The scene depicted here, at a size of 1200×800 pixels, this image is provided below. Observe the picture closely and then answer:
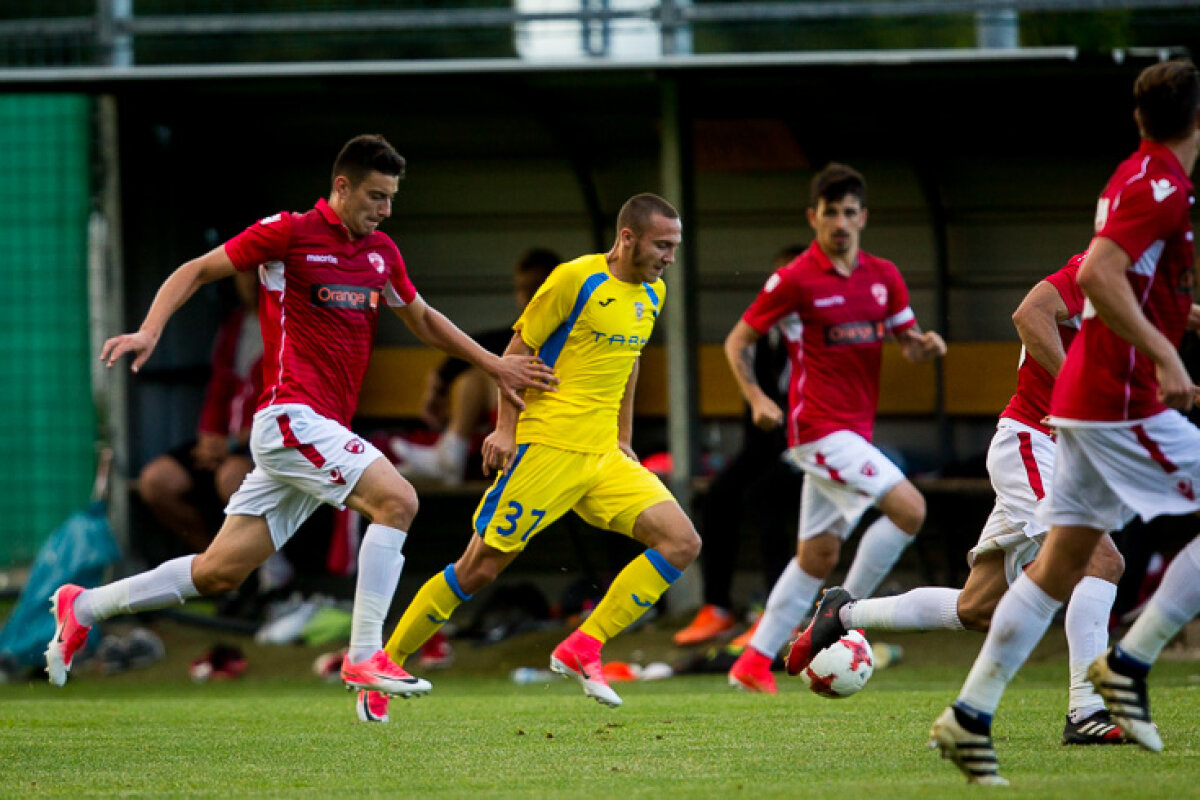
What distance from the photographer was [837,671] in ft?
20.2

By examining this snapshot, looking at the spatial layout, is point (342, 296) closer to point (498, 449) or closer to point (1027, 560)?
point (498, 449)

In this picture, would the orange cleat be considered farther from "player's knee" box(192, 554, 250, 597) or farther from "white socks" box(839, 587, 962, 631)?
"player's knee" box(192, 554, 250, 597)

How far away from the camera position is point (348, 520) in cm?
1129

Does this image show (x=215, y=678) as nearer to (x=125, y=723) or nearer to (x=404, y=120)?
(x=125, y=723)

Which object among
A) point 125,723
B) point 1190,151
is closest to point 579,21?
point 125,723

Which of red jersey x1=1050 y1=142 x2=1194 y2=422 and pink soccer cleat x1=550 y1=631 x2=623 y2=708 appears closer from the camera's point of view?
red jersey x1=1050 y1=142 x2=1194 y2=422

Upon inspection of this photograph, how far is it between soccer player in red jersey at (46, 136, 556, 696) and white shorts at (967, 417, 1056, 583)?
6.12 feet

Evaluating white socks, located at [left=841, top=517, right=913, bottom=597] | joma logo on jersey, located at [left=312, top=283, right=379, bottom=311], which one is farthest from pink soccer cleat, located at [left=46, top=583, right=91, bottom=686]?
white socks, located at [left=841, top=517, right=913, bottom=597]

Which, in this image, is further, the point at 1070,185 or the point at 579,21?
the point at 1070,185

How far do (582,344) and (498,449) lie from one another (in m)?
0.63

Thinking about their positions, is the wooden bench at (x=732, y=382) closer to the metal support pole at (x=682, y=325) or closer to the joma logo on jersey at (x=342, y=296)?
the metal support pole at (x=682, y=325)

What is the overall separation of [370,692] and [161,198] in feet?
21.6

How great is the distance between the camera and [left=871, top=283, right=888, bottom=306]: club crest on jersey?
834 cm

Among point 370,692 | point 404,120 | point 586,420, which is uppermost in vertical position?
point 404,120
